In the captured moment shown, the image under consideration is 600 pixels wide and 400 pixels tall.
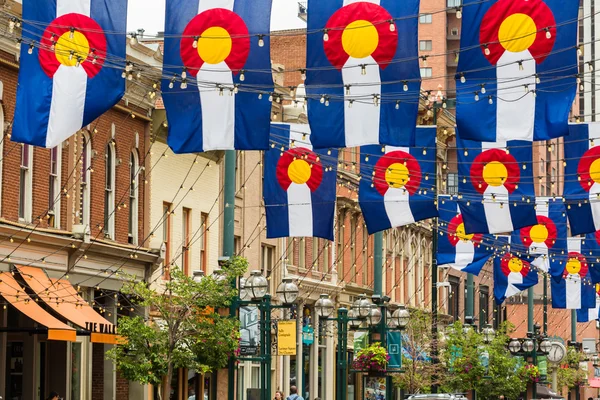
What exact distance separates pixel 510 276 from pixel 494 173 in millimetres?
18012

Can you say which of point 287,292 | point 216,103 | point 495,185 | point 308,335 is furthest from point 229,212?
point 308,335

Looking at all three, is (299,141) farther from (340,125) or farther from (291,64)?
(291,64)

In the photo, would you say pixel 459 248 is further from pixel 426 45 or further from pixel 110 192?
pixel 426 45

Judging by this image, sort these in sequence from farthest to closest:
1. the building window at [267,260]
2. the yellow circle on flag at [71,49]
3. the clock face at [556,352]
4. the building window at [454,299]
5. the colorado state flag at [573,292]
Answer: the building window at [454,299]
the clock face at [556,352]
the colorado state flag at [573,292]
the building window at [267,260]
the yellow circle on flag at [71,49]

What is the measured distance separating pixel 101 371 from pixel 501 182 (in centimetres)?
1271

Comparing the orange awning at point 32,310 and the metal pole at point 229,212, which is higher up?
the metal pole at point 229,212

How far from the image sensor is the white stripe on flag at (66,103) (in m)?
19.8

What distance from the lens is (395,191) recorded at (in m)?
35.1

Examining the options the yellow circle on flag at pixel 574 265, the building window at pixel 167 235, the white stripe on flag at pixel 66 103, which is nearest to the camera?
the white stripe on flag at pixel 66 103

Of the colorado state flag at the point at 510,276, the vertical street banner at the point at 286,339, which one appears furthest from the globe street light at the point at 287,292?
the colorado state flag at the point at 510,276

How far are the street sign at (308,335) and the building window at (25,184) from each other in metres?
20.8

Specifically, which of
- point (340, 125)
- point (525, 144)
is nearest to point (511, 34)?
point (340, 125)

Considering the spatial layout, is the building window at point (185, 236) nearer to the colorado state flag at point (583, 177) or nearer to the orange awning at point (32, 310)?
the orange awning at point (32, 310)

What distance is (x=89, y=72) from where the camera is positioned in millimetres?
20109
